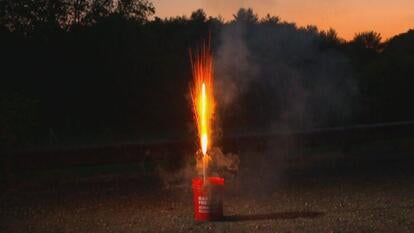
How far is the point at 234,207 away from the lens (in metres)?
11.1

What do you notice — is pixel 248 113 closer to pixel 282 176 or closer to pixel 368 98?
pixel 368 98

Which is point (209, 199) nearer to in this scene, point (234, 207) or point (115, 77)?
point (234, 207)

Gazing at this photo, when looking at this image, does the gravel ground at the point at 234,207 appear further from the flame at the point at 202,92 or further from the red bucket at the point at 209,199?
the flame at the point at 202,92

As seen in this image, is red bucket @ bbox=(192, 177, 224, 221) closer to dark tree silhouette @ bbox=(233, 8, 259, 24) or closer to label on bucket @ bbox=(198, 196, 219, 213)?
label on bucket @ bbox=(198, 196, 219, 213)

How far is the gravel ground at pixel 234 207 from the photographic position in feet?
31.6

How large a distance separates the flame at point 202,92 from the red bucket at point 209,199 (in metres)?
3.01

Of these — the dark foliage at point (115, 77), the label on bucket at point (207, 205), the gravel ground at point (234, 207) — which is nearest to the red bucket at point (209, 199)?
the label on bucket at point (207, 205)

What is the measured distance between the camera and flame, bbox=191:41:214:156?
17.0 meters

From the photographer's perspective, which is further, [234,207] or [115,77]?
[115,77]

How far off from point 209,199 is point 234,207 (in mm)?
1352

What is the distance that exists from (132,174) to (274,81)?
9589 mm

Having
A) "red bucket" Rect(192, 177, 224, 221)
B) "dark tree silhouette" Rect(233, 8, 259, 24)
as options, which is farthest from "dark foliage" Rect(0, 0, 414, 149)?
"red bucket" Rect(192, 177, 224, 221)

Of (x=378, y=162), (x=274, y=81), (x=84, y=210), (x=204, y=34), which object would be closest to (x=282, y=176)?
(x=378, y=162)

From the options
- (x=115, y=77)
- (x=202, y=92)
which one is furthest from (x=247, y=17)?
(x=202, y=92)
